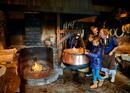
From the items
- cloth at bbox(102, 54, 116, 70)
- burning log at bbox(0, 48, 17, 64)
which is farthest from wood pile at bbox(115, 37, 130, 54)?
burning log at bbox(0, 48, 17, 64)

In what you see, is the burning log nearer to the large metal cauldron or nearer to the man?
the large metal cauldron

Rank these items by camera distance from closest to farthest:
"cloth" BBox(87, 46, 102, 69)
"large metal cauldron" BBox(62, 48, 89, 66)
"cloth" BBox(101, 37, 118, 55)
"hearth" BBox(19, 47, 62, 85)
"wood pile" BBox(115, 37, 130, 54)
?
"cloth" BBox(87, 46, 102, 69) → "cloth" BBox(101, 37, 118, 55) → "large metal cauldron" BBox(62, 48, 89, 66) → "hearth" BBox(19, 47, 62, 85) → "wood pile" BBox(115, 37, 130, 54)

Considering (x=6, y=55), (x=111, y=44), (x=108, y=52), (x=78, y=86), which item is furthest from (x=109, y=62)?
(x=6, y=55)

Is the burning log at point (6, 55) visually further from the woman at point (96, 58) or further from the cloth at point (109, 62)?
the cloth at point (109, 62)

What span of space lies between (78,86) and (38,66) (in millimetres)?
1910

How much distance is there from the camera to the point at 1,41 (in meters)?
6.95

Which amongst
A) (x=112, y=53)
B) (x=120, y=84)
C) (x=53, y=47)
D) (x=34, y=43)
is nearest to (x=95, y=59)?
(x=112, y=53)

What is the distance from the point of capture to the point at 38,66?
25.5 ft

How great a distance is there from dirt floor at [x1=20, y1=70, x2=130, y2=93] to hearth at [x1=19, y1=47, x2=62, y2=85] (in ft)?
0.80

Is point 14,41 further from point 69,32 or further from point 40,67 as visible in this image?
point 69,32

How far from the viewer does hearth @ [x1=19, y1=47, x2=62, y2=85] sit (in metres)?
6.96

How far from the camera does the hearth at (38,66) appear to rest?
274 inches

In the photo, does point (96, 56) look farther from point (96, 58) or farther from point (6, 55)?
point (6, 55)

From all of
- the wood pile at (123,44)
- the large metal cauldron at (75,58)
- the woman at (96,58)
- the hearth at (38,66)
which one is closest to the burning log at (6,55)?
the hearth at (38,66)
